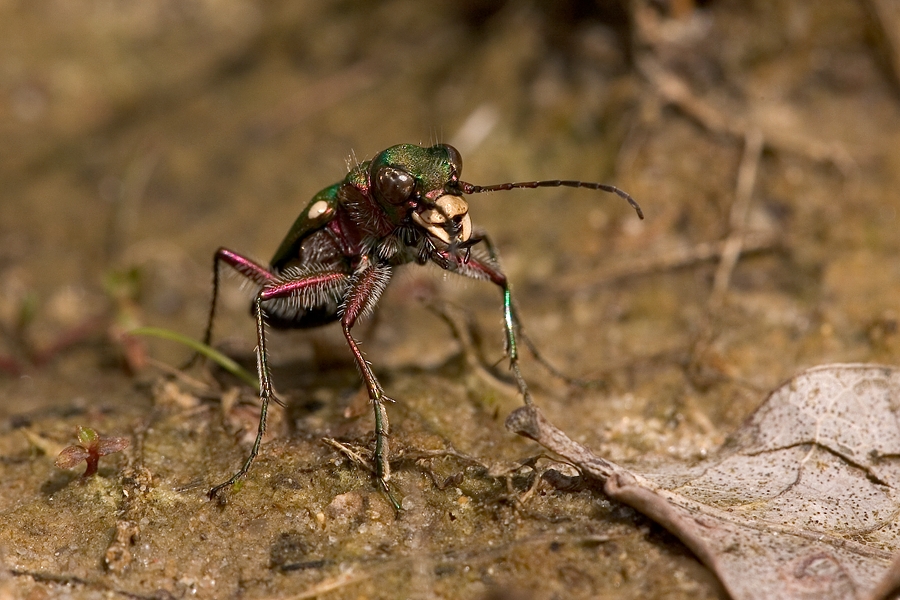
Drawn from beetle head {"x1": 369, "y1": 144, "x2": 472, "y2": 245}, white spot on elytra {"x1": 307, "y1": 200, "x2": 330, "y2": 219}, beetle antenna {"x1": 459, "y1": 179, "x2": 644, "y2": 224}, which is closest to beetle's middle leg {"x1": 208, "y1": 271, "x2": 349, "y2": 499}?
white spot on elytra {"x1": 307, "y1": 200, "x2": 330, "y2": 219}

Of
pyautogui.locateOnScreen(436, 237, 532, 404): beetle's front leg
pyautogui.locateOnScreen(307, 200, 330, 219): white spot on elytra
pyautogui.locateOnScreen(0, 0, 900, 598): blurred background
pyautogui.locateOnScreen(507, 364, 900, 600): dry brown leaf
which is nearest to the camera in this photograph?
pyautogui.locateOnScreen(507, 364, 900, 600): dry brown leaf

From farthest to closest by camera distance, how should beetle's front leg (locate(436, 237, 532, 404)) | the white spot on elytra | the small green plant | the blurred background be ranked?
the blurred background → the white spot on elytra → beetle's front leg (locate(436, 237, 532, 404)) → the small green plant

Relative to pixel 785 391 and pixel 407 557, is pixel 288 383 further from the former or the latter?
pixel 785 391

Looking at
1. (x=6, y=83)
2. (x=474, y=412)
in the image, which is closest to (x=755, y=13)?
(x=474, y=412)

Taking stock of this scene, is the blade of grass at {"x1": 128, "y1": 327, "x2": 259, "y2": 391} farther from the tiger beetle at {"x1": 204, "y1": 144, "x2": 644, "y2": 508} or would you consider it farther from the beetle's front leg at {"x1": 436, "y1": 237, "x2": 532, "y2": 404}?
the beetle's front leg at {"x1": 436, "y1": 237, "x2": 532, "y2": 404}

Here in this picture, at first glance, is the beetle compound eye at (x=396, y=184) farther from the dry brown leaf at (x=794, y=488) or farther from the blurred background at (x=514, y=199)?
the dry brown leaf at (x=794, y=488)

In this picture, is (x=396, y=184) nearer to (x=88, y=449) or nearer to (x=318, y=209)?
(x=318, y=209)
